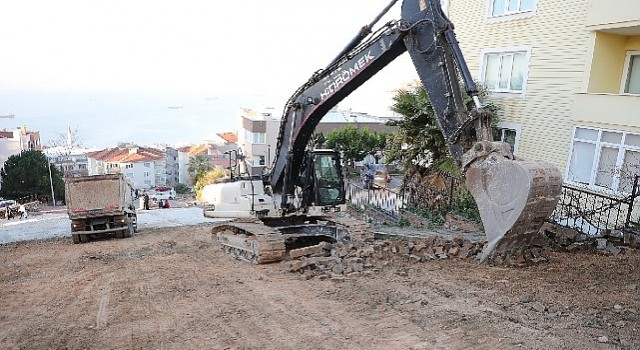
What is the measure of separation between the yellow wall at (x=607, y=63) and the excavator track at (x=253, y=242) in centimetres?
977

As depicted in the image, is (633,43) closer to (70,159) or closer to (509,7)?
(509,7)

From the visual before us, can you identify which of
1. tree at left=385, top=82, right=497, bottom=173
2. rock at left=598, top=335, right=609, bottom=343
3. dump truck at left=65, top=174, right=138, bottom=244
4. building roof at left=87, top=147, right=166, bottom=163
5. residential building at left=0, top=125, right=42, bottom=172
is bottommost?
building roof at left=87, top=147, right=166, bottom=163

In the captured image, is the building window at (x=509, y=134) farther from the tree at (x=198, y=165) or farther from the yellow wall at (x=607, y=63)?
the tree at (x=198, y=165)

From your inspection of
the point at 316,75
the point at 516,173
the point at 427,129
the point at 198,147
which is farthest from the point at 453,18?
the point at 198,147

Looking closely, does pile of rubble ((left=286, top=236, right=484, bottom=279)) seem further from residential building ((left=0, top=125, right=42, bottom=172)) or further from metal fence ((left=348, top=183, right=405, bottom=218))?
residential building ((left=0, top=125, right=42, bottom=172))

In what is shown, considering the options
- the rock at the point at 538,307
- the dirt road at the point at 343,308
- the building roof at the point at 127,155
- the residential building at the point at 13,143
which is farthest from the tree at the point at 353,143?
the building roof at the point at 127,155

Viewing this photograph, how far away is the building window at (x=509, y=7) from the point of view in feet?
45.9

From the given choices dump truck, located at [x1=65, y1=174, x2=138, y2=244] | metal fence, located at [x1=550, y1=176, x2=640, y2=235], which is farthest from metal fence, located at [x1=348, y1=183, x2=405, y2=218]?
dump truck, located at [x1=65, y1=174, x2=138, y2=244]

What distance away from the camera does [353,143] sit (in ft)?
93.4

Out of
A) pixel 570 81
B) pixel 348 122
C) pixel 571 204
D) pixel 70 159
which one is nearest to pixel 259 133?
pixel 348 122

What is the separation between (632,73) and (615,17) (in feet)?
6.99

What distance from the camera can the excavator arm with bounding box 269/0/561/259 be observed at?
648cm

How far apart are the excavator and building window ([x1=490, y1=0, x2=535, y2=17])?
797 cm

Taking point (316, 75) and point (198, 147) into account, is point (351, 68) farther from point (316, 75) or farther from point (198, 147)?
point (198, 147)
